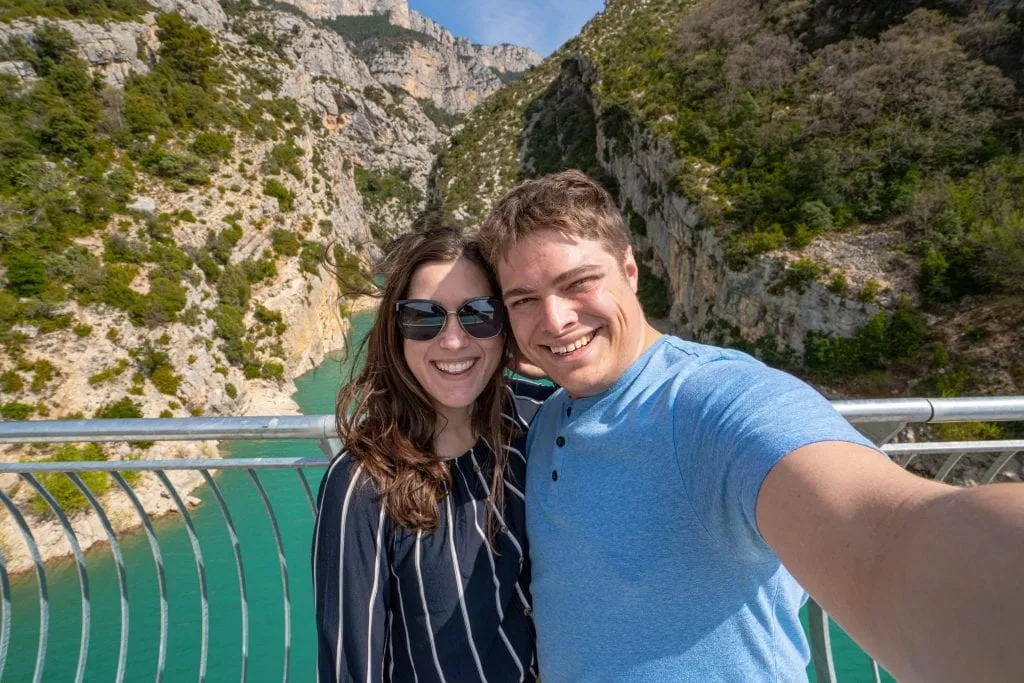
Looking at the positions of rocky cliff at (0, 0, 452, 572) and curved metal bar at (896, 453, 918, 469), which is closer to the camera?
curved metal bar at (896, 453, 918, 469)

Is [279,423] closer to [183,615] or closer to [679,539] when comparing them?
[679,539]

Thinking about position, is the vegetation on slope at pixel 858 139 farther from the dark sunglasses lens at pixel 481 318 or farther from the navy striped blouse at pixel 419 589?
the navy striped blouse at pixel 419 589

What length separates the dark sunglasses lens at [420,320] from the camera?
159 centimetres

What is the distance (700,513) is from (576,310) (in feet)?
1.98

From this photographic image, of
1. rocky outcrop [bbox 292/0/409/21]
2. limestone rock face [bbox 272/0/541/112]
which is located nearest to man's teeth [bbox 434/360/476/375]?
limestone rock face [bbox 272/0/541/112]

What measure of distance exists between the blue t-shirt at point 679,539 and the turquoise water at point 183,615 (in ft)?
23.2

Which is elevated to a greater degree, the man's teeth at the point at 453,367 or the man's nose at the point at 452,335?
the man's nose at the point at 452,335

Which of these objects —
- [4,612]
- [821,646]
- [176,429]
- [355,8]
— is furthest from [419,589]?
[355,8]

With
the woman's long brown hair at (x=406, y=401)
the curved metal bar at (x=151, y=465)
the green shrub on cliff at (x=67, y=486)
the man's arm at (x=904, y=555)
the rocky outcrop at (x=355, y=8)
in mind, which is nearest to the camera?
the man's arm at (x=904, y=555)

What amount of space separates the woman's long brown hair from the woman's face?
0.10ft

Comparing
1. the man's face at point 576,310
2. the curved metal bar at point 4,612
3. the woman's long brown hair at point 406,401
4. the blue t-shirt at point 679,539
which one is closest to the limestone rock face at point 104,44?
the curved metal bar at point 4,612

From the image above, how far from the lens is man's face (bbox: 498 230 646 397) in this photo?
4.30ft

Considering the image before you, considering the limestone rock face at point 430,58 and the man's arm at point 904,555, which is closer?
the man's arm at point 904,555

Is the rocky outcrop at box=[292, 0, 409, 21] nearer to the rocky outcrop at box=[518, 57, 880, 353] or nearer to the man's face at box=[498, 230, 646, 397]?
the rocky outcrop at box=[518, 57, 880, 353]
